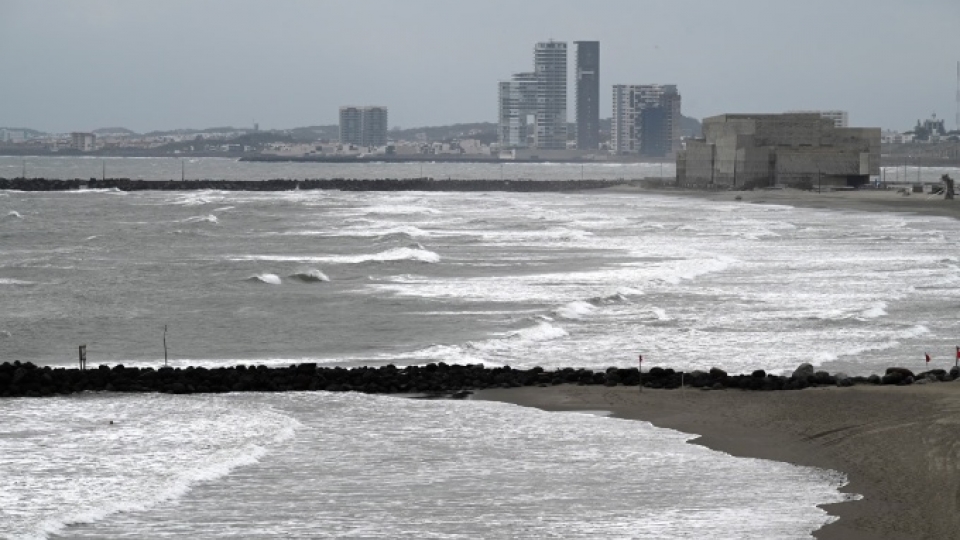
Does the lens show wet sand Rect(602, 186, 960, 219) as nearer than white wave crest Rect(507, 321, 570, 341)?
No

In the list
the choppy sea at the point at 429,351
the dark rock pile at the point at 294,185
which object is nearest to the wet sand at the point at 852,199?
the choppy sea at the point at 429,351

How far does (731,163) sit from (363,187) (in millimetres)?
40123

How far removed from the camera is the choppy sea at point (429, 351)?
15.6 m

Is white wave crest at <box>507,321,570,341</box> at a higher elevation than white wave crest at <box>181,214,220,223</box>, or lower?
higher

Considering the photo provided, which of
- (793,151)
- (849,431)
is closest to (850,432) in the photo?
(849,431)

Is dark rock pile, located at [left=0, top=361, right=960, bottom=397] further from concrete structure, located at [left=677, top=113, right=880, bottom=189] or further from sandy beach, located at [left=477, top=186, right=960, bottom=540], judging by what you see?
concrete structure, located at [left=677, top=113, right=880, bottom=189]

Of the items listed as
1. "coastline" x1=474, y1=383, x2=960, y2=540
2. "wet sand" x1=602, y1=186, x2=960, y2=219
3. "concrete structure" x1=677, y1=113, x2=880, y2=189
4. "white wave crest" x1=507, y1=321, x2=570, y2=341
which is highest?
"concrete structure" x1=677, y1=113, x2=880, y2=189

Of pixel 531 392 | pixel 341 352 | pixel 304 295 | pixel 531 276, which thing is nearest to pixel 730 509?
pixel 531 392

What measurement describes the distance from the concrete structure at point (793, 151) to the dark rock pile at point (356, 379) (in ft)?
305

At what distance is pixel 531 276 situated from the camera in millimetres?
43875

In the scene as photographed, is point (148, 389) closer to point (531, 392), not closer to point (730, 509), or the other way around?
point (531, 392)

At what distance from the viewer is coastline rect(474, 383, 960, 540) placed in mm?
14508

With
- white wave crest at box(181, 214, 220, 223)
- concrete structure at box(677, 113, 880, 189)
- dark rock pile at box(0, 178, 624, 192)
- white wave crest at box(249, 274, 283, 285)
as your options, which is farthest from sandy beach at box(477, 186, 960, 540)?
dark rock pile at box(0, 178, 624, 192)

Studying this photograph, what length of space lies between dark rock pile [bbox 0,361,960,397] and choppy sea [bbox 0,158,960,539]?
70cm
